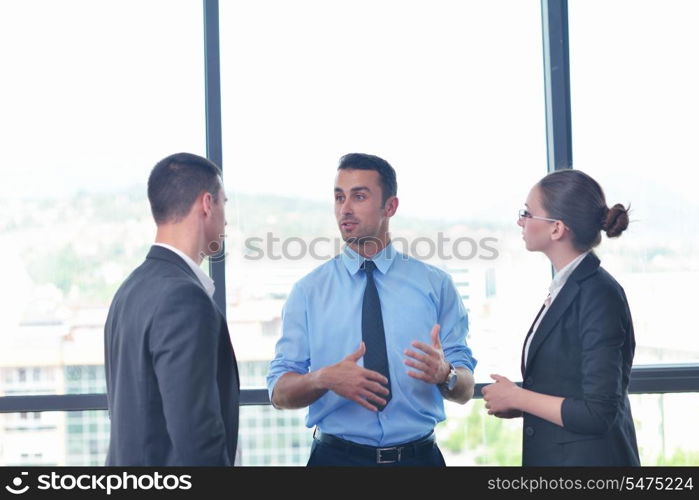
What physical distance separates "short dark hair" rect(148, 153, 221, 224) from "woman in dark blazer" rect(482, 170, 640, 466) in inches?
39.3

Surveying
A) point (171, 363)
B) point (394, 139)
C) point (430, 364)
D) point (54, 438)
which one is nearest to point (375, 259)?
point (430, 364)

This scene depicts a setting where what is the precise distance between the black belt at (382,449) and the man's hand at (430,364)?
0.77 ft

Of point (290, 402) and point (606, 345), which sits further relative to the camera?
point (290, 402)

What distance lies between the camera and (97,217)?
308cm

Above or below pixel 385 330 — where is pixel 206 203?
above

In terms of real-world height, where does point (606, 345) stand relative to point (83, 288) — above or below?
below

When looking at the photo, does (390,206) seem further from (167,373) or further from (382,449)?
(167,373)

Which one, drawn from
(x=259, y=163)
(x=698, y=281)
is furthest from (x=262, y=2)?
(x=698, y=281)

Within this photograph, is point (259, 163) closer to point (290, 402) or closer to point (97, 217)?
point (97, 217)

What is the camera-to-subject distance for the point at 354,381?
7.14 ft

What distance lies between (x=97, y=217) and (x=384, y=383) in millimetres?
1529

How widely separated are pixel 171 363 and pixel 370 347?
959 mm

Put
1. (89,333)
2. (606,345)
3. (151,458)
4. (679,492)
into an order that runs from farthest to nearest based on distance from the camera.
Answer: (89,333) < (679,492) < (606,345) < (151,458)

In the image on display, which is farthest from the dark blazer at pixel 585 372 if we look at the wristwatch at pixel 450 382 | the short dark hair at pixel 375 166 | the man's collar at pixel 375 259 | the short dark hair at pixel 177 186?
the short dark hair at pixel 177 186
